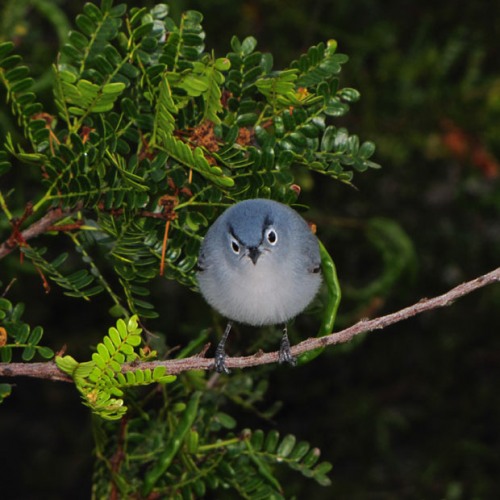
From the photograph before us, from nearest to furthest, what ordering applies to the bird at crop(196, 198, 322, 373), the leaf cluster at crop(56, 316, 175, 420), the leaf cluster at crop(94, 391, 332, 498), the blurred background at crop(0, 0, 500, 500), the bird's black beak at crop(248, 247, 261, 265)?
1. the leaf cluster at crop(56, 316, 175, 420)
2. the leaf cluster at crop(94, 391, 332, 498)
3. the bird at crop(196, 198, 322, 373)
4. the bird's black beak at crop(248, 247, 261, 265)
5. the blurred background at crop(0, 0, 500, 500)

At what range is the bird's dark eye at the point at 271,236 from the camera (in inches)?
115

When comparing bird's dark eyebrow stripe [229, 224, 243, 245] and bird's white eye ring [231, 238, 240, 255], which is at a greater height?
bird's dark eyebrow stripe [229, 224, 243, 245]

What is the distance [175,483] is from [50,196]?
920mm

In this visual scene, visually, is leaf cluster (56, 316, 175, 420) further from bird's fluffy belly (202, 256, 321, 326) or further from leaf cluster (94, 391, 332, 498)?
bird's fluffy belly (202, 256, 321, 326)

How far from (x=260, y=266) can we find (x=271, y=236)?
5.1 inches

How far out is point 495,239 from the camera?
18.0ft

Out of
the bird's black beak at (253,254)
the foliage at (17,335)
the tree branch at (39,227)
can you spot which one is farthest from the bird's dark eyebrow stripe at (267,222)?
the foliage at (17,335)

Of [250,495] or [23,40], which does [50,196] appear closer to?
[250,495]

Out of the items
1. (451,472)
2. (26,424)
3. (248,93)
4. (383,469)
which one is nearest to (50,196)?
(248,93)

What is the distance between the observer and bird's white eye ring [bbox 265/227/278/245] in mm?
2908

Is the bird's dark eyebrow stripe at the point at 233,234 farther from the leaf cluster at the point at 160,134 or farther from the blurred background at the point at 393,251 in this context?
the blurred background at the point at 393,251

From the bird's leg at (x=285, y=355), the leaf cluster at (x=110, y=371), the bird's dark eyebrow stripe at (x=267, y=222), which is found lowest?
the leaf cluster at (x=110, y=371)

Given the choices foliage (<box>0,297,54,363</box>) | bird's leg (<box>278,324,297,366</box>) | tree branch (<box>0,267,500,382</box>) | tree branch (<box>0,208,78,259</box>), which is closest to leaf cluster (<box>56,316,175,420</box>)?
tree branch (<box>0,267,500,382</box>)

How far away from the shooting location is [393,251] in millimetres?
4176
